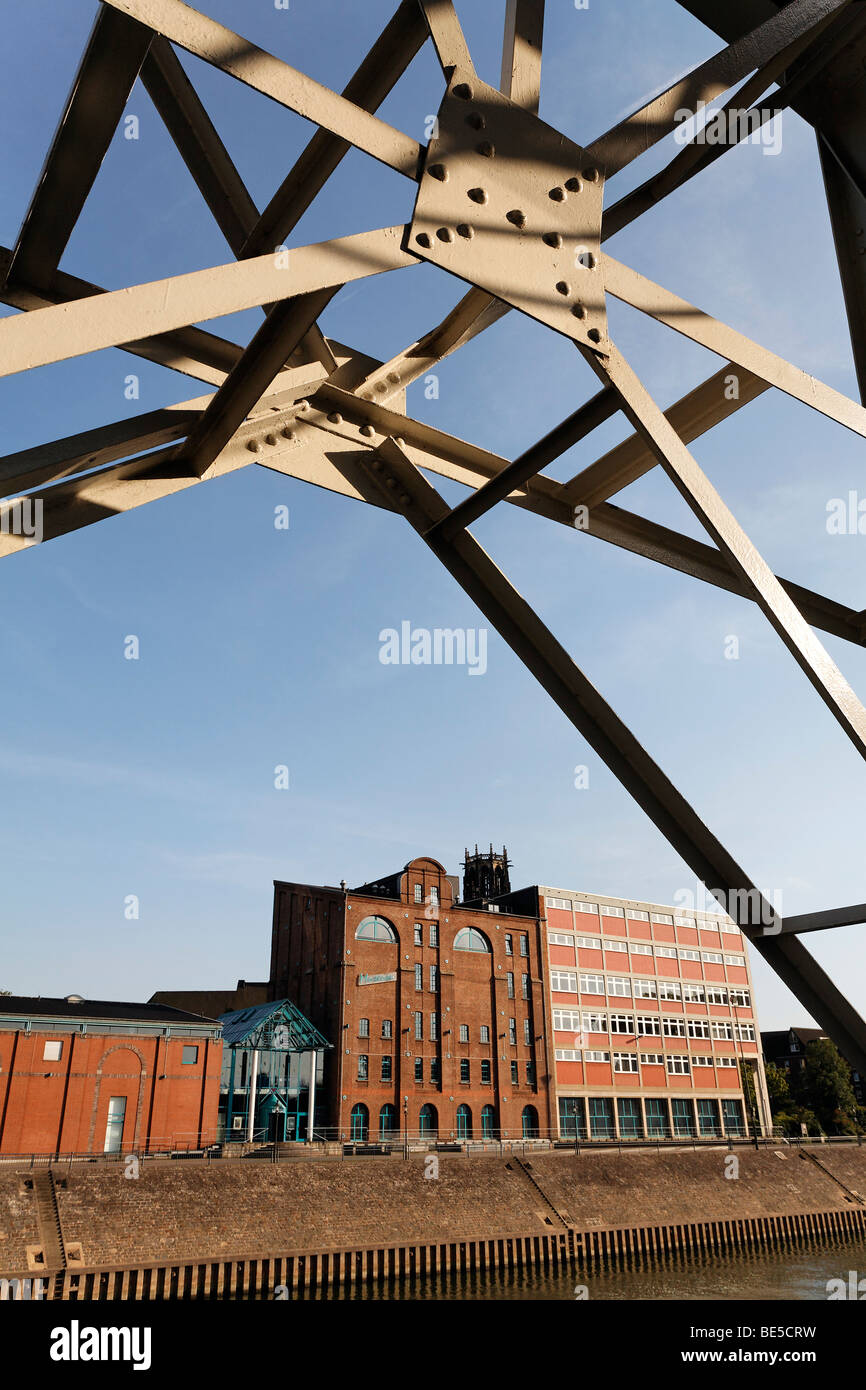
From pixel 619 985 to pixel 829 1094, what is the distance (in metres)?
18.2

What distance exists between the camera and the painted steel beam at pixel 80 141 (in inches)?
102

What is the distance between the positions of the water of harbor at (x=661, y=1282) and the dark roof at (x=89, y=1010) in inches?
587

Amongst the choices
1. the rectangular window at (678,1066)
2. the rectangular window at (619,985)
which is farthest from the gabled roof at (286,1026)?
the rectangular window at (678,1066)

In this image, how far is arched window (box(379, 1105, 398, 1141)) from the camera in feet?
131

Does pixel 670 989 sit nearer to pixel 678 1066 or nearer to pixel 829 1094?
pixel 678 1066

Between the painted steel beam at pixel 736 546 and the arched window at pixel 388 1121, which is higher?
the painted steel beam at pixel 736 546

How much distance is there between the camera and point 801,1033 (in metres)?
88.9

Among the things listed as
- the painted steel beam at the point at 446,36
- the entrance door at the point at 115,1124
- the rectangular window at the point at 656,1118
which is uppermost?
the painted steel beam at the point at 446,36

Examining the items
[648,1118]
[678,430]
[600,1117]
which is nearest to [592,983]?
[600,1117]

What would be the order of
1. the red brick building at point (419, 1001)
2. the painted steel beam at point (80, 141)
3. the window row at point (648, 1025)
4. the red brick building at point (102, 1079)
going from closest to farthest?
the painted steel beam at point (80, 141), the red brick building at point (102, 1079), the red brick building at point (419, 1001), the window row at point (648, 1025)

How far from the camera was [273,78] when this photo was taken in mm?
2307

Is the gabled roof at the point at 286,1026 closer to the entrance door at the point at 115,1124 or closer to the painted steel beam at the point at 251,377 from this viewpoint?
the entrance door at the point at 115,1124
